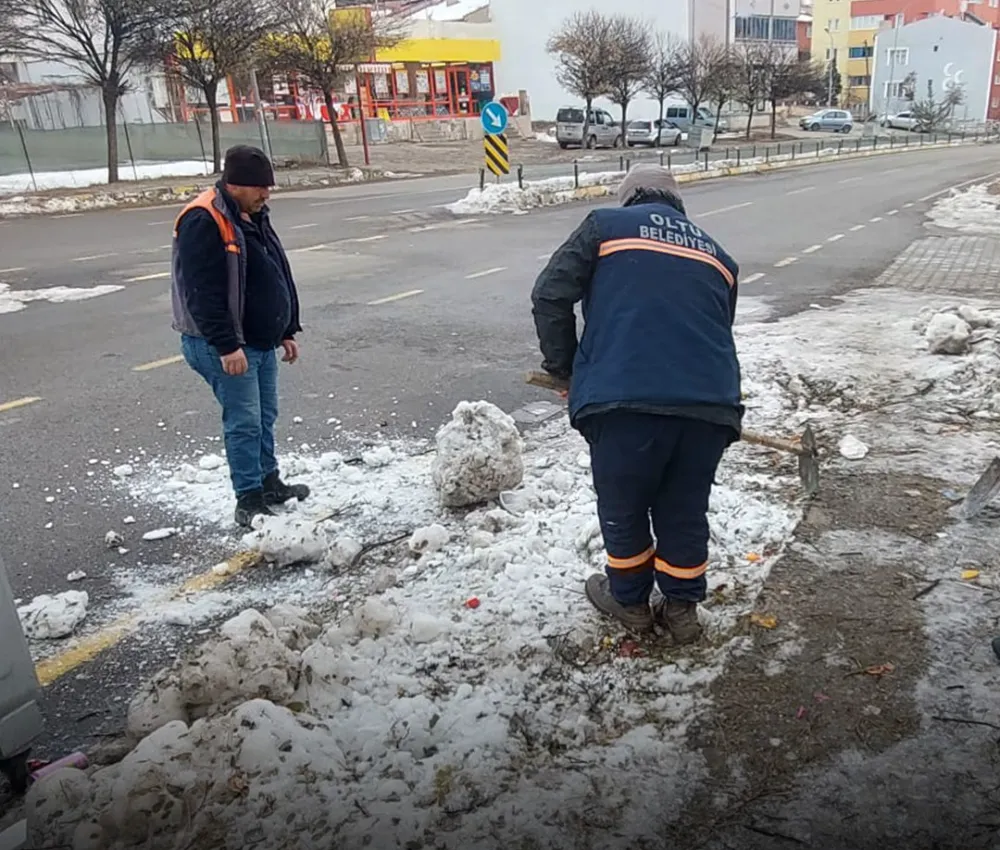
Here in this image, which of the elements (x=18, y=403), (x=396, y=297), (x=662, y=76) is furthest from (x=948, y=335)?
(x=662, y=76)

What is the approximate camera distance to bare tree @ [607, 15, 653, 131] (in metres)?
41.9

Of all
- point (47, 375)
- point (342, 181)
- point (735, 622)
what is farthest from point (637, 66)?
point (735, 622)

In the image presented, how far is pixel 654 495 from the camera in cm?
293

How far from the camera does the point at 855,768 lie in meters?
2.47

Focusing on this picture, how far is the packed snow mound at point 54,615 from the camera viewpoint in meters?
3.44

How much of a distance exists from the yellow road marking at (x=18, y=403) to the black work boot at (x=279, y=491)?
112 inches

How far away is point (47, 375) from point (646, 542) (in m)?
5.79

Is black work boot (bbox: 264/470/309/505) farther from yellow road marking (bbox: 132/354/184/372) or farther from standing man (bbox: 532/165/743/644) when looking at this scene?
yellow road marking (bbox: 132/354/184/372)

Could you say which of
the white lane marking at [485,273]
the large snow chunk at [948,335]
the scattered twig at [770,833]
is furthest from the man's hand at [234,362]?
the white lane marking at [485,273]

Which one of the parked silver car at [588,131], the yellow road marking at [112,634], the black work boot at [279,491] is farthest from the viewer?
the parked silver car at [588,131]

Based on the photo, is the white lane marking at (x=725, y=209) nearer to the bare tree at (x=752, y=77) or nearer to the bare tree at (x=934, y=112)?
the bare tree at (x=752, y=77)

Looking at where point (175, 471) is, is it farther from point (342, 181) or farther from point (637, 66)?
point (637, 66)

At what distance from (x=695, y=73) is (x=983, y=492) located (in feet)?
160

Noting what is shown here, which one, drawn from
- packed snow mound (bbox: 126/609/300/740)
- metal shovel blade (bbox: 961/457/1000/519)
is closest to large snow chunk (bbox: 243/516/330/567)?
packed snow mound (bbox: 126/609/300/740)
